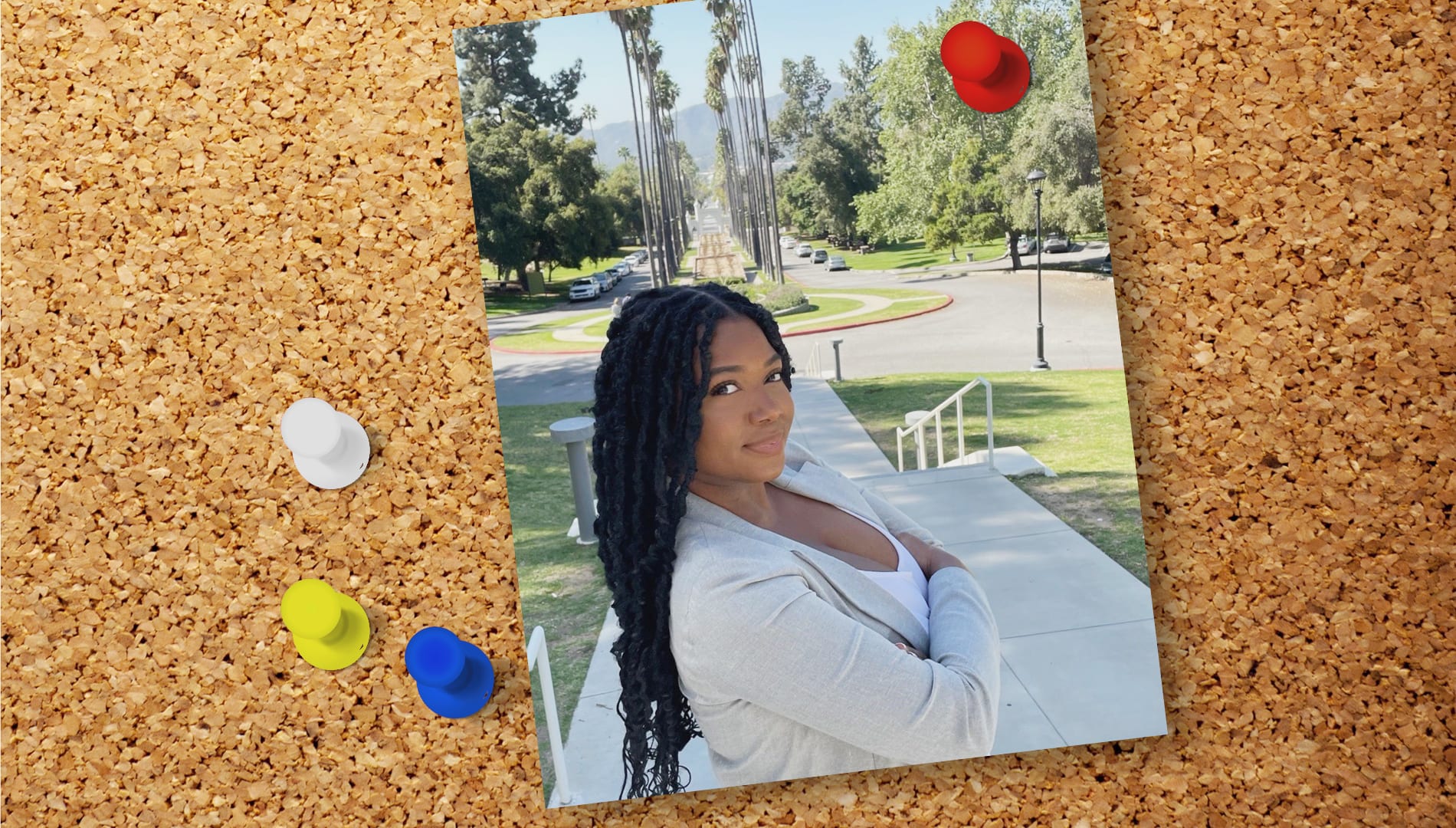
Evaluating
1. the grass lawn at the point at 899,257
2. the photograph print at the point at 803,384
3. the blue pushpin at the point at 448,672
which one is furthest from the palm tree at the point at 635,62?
the blue pushpin at the point at 448,672

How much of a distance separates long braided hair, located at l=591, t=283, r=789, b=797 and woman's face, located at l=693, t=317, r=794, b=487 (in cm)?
2

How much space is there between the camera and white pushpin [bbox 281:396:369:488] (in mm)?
2072

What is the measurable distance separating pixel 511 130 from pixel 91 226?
900mm

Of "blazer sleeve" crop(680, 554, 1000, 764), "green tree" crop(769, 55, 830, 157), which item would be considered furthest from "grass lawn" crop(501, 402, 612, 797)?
"green tree" crop(769, 55, 830, 157)

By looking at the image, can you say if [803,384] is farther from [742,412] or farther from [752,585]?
[752,585]

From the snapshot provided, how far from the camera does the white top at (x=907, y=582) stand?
78.5 inches

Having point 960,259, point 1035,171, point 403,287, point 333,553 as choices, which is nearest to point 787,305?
point 960,259

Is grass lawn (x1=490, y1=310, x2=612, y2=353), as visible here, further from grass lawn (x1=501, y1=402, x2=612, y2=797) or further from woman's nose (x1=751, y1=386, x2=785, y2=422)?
woman's nose (x1=751, y1=386, x2=785, y2=422)

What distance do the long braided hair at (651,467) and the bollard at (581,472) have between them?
2 cm

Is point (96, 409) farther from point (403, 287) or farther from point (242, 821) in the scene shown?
point (242, 821)

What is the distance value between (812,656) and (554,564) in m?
0.53

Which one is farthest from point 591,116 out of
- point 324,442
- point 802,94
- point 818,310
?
point 324,442

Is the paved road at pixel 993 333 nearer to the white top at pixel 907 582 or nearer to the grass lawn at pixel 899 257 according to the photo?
the grass lawn at pixel 899 257

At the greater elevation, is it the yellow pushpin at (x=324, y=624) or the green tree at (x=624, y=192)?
the green tree at (x=624, y=192)
